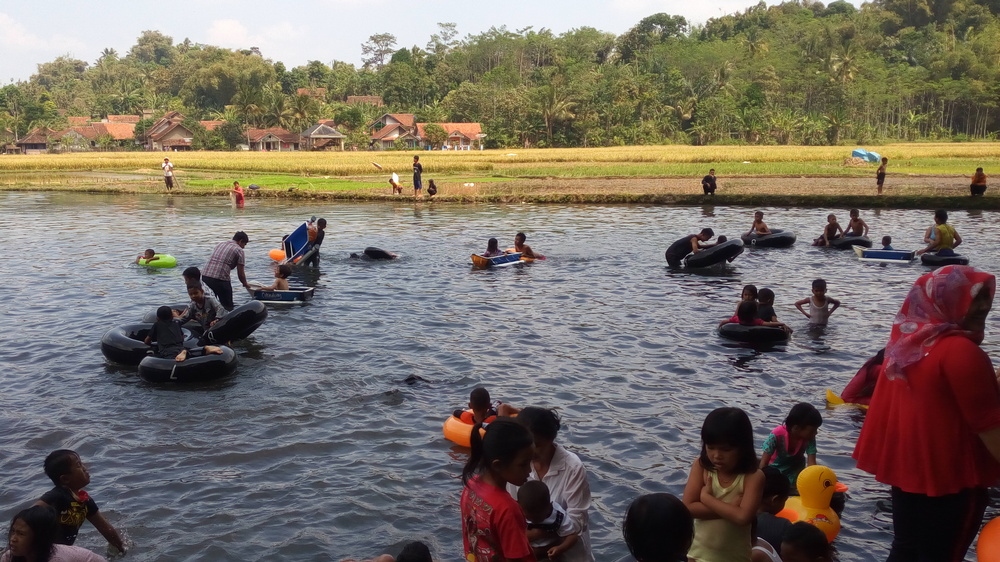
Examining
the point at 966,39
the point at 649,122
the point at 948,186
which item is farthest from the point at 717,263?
the point at 966,39

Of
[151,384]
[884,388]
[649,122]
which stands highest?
[649,122]

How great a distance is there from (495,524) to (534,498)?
0.50m

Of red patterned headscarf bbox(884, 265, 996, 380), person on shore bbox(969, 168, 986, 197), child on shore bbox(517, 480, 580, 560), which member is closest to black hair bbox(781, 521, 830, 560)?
red patterned headscarf bbox(884, 265, 996, 380)

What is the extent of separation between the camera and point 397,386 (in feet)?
38.8

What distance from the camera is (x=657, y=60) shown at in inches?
4392

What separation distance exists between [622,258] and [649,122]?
242 feet

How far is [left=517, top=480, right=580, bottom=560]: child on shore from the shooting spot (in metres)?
4.91

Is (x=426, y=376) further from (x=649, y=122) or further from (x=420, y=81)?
(x=420, y=81)

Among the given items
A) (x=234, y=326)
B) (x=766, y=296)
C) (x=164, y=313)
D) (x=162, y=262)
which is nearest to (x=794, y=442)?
(x=766, y=296)

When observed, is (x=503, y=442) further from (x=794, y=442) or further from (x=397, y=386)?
(x=397, y=386)

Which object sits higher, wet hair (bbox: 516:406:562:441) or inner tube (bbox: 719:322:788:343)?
wet hair (bbox: 516:406:562:441)

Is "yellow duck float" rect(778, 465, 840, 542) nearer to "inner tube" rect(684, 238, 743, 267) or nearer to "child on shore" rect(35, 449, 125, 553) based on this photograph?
"child on shore" rect(35, 449, 125, 553)

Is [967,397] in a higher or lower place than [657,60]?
lower

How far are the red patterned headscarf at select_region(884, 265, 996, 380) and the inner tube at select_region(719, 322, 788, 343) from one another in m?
8.76
